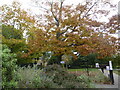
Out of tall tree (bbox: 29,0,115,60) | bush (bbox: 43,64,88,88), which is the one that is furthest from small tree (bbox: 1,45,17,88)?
tall tree (bbox: 29,0,115,60)

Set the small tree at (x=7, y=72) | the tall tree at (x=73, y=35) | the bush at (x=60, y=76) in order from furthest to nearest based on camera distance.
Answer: the tall tree at (x=73, y=35) < the bush at (x=60, y=76) < the small tree at (x=7, y=72)

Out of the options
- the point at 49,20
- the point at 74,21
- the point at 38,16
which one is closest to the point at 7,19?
the point at 38,16

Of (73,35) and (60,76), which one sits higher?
(73,35)

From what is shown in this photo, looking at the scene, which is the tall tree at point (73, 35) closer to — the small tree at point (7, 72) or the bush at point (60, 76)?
the bush at point (60, 76)

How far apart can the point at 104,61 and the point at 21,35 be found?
1118 centimetres

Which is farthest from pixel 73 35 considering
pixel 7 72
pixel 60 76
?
pixel 7 72

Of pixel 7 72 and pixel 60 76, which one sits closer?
pixel 7 72

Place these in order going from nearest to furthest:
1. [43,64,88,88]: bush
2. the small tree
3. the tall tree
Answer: the small tree
[43,64,88,88]: bush
the tall tree

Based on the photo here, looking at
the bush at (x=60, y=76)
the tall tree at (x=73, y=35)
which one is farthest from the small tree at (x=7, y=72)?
the tall tree at (x=73, y=35)

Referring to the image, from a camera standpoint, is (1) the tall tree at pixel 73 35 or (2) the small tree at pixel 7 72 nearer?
(2) the small tree at pixel 7 72

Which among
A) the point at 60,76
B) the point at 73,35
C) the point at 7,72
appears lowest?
the point at 60,76

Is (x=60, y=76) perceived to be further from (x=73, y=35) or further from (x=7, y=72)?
(x=73, y=35)

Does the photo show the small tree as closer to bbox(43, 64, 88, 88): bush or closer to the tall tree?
bbox(43, 64, 88, 88): bush

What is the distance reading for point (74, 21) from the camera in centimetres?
707
